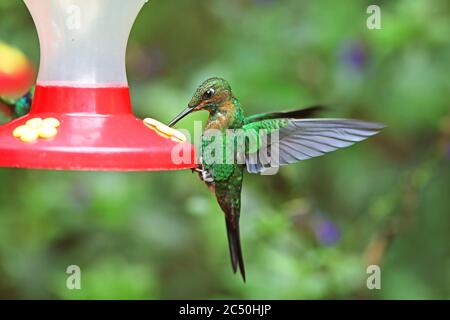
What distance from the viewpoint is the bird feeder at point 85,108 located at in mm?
2695

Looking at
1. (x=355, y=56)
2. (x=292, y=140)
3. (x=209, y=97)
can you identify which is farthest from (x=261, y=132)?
(x=355, y=56)

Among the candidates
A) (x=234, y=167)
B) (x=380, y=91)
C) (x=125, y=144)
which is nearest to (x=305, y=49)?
(x=380, y=91)

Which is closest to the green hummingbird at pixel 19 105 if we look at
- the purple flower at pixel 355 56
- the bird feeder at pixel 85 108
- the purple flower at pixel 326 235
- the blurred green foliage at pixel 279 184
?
the bird feeder at pixel 85 108

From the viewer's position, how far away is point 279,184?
4.68 m

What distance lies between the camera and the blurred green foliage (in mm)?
4789

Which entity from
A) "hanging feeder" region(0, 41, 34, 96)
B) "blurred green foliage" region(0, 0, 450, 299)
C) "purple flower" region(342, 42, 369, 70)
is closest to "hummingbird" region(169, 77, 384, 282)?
"hanging feeder" region(0, 41, 34, 96)

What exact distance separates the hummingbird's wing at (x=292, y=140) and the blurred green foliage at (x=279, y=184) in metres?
1.48

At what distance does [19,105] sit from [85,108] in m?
0.62

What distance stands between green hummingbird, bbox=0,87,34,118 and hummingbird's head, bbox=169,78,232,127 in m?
0.84

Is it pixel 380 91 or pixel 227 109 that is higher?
pixel 380 91

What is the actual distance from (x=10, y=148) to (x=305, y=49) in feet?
9.54
